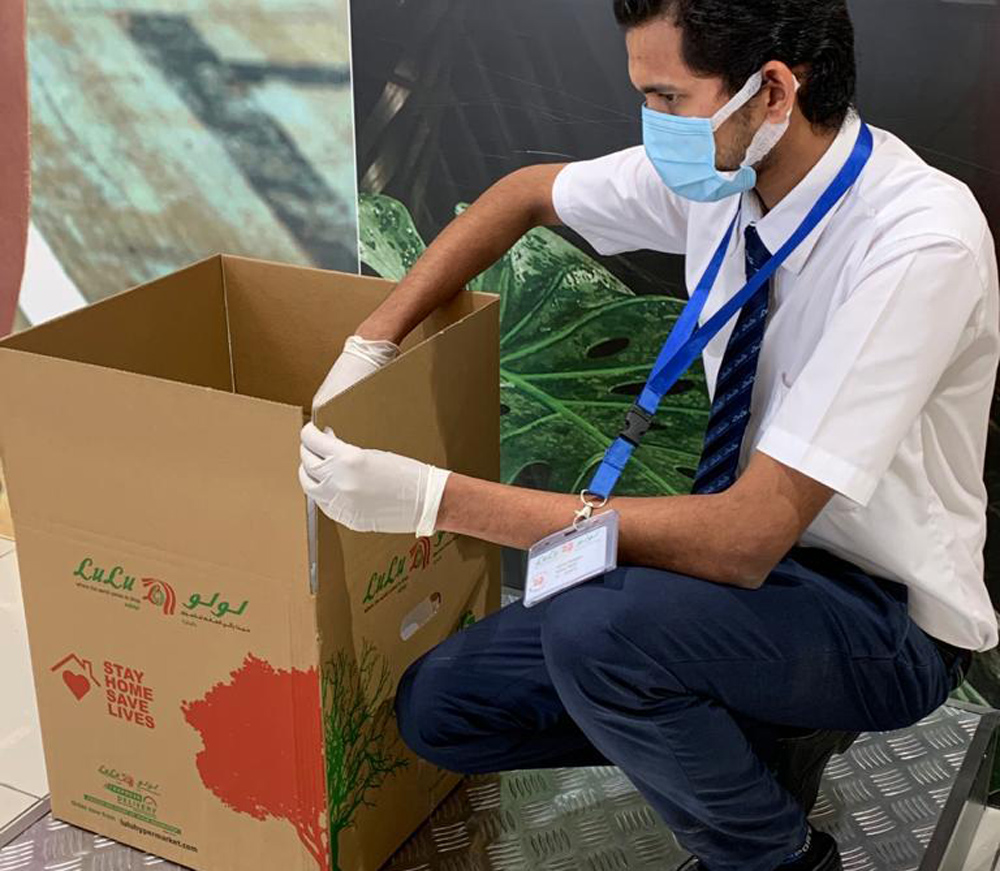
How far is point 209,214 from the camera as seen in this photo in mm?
2328

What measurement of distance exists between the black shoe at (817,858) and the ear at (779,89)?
84 centimetres

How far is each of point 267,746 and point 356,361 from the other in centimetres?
49

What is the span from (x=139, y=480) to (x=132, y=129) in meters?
1.04

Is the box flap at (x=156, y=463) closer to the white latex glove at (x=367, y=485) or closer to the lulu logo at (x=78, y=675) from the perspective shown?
the white latex glove at (x=367, y=485)

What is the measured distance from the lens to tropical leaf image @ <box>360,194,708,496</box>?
2029mm

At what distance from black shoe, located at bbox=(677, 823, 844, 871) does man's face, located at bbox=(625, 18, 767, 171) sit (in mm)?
802

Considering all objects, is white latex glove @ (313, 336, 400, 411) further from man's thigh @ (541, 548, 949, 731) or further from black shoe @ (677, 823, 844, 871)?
black shoe @ (677, 823, 844, 871)

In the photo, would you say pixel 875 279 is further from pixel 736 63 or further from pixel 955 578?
pixel 955 578

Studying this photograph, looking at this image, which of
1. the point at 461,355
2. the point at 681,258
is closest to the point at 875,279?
the point at 461,355

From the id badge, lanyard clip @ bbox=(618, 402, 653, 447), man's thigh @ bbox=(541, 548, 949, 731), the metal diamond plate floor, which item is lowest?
the metal diamond plate floor

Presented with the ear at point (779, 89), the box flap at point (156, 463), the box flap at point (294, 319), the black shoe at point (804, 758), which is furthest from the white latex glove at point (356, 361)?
the black shoe at point (804, 758)

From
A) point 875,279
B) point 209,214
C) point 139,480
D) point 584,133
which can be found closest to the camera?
point 875,279

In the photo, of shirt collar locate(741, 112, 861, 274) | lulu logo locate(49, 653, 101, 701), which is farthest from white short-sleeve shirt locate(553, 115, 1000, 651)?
lulu logo locate(49, 653, 101, 701)

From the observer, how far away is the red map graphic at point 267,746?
5.01ft
